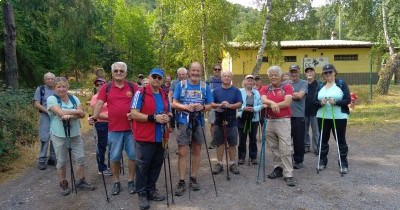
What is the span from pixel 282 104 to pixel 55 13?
1194 cm

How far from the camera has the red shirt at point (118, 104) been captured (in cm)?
540

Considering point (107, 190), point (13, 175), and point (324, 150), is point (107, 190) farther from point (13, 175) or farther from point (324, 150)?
point (324, 150)

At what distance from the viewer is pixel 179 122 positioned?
557cm

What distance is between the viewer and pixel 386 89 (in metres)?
19.1

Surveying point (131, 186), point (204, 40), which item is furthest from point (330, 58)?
point (131, 186)

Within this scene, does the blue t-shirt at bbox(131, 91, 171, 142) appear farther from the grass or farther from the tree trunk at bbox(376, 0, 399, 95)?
the tree trunk at bbox(376, 0, 399, 95)

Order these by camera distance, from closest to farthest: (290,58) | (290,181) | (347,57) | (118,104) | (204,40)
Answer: (118,104)
(290,181)
(204,40)
(347,57)
(290,58)

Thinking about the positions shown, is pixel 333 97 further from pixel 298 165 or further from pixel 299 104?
pixel 298 165

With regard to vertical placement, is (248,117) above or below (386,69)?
below

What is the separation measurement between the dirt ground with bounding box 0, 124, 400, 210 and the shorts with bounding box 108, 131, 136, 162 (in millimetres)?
599

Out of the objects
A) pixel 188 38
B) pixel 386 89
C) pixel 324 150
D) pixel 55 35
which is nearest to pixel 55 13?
pixel 55 35

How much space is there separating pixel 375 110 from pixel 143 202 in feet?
40.1

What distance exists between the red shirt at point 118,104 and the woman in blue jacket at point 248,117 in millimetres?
2442

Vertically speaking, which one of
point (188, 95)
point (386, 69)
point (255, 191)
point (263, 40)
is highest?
point (263, 40)
